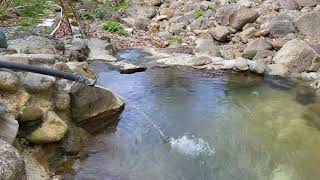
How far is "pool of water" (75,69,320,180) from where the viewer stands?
5.62 meters

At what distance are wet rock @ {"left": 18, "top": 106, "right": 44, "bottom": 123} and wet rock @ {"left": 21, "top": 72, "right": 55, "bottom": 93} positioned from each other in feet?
1.25

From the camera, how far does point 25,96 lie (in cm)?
583

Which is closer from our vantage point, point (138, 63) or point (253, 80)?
point (253, 80)

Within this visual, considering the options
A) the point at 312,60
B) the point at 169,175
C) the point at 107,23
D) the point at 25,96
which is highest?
the point at 25,96

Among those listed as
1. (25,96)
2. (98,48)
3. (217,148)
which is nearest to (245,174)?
(217,148)

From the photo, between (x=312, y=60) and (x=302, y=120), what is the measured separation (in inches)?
141

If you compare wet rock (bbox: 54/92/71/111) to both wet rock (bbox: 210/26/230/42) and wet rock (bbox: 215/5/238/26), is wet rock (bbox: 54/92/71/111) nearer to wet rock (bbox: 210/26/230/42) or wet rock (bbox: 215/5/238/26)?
wet rock (bbox: 210/26/230/42)

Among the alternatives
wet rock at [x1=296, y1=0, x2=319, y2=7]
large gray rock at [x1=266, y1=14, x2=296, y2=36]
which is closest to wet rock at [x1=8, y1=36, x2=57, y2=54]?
large gray rock at [x1=266, y1=14, x2=296, y2=36]

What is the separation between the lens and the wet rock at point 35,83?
601 cm

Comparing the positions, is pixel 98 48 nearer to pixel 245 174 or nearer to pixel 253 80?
pixel 253 80

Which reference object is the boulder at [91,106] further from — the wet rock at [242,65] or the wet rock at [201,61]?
the wet rock at [242,65]

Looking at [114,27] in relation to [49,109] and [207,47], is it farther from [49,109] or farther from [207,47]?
[49,109]

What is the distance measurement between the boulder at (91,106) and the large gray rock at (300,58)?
5.41 m

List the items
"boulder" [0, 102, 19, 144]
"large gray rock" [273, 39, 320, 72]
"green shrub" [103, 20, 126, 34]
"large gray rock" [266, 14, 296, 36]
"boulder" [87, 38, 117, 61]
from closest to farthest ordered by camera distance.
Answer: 1. "boulder" [0, 102, 19, 144]
2. "large gray rock" [273, 39, 320, 72]
3. "boulder" [87, 38, 117, 61]
4. "large gray rock" [266, 14, 296, 36]
5. "green shrub" [103, 20, 126, 34]
